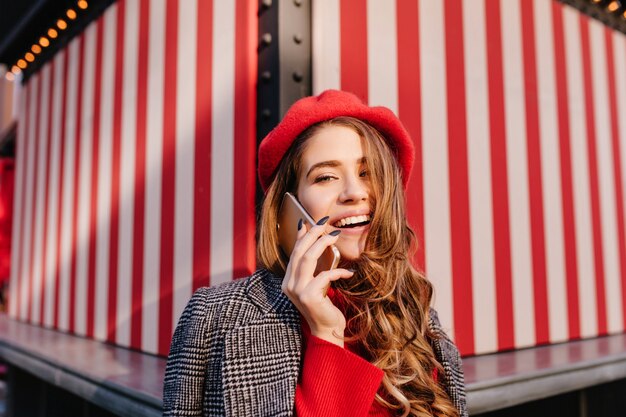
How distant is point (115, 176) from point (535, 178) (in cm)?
182

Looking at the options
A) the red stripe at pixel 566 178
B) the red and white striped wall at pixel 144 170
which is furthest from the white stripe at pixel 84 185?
the red stripe at pixel 566 178

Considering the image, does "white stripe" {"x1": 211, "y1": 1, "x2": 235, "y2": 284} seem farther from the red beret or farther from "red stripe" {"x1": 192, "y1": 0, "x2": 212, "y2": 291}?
the red beret

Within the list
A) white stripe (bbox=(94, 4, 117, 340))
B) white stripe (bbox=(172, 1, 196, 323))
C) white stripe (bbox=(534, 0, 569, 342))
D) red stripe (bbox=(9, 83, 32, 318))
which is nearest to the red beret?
white stripe (bbox=(172, 1, 196, 323))

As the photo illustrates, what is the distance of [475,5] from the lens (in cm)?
200

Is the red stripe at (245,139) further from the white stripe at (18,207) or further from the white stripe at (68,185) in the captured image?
the white stripe at (18,207)

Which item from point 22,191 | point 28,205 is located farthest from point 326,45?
point 22,191

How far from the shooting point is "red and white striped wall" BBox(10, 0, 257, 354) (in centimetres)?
162

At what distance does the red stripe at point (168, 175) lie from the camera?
5.98 ft

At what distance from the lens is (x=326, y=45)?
1546 millimetres

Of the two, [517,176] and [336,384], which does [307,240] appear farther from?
[517,176]

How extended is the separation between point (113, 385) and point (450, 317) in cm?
112

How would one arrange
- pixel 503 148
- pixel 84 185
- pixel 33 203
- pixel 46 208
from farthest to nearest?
pixel 33 203 → pixel 46 208 → pixel 84 185 → pixel 503 148

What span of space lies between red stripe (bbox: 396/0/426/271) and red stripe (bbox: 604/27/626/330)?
4.38 feet

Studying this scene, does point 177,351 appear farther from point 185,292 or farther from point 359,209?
point 185,292
